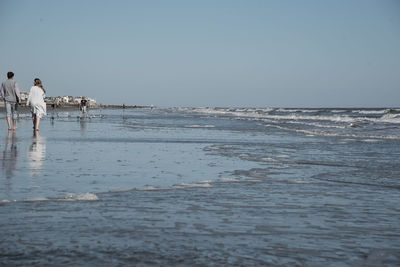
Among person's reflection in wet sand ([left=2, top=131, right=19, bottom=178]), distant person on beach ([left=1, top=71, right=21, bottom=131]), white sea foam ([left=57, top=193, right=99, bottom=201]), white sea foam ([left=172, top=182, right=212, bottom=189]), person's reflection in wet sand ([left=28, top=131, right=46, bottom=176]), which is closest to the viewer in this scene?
white sea foam ([left=57, top=193, right=99, bottom=201])

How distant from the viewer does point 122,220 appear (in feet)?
12.3

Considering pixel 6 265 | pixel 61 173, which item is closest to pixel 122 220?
pixel 6 265

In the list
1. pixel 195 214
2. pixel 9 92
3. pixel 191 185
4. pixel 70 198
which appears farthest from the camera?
pixel 9 92

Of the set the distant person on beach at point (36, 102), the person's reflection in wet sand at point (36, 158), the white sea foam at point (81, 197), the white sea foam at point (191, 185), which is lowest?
the white sea foam at point (191, 185)

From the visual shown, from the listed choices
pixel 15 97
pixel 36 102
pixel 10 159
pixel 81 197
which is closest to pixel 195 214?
pixel 81 197

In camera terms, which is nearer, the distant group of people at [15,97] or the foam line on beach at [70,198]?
the foam line on beach at [70,198]

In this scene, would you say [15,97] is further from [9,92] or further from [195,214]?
[195,214]

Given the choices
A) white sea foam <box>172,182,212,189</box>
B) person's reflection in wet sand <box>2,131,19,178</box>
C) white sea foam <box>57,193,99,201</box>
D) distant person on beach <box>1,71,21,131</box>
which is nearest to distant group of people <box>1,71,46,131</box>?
distant person on beach <box>1,71,21,131</box>

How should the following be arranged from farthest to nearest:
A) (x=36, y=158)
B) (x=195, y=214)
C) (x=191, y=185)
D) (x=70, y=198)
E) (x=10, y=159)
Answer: (x=36, y=158) → (x=10, y=159) → (x=191, y=185) → (x=70, y=198) → (x=195, y=214)

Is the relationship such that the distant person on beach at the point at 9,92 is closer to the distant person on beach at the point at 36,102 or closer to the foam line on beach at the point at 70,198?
the distant person on beach at the point at 36,102

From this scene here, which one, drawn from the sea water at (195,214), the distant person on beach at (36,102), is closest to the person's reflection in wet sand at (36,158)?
the sea water at (195,214)

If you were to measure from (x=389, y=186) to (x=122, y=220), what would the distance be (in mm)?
3566

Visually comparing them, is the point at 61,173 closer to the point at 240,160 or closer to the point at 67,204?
the point at 67,204

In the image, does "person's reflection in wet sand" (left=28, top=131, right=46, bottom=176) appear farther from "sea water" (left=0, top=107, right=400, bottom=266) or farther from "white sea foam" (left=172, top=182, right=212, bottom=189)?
"white sea foam" (left=172, top=182, right=212, bottom=189)
